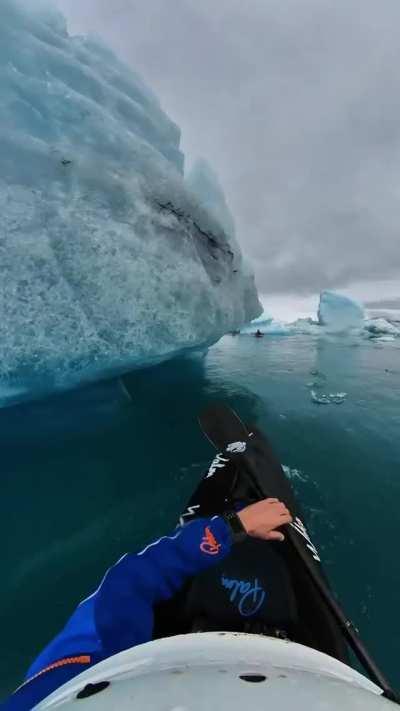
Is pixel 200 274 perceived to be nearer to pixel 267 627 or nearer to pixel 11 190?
pixel 11 190

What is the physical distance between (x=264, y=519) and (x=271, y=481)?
154 cm

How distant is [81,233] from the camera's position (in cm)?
445

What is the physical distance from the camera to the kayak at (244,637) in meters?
0.60

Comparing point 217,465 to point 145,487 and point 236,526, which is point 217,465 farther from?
point 236,526

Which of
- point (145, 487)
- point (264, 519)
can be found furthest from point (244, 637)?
point (145, 487)

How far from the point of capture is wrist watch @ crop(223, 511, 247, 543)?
1.41 m

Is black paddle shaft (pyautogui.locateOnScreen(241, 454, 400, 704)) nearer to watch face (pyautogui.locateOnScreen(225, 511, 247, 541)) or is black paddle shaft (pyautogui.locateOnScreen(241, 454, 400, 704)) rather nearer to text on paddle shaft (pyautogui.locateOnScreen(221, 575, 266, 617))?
text on paddle shaft (pyautogui.locateOnScreen(221, 575, 266, 617))

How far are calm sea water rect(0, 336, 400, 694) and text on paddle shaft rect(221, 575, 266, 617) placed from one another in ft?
3.33

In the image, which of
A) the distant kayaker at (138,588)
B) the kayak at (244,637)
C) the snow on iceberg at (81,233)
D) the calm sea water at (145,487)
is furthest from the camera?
the snow on iceberg at (81,233)

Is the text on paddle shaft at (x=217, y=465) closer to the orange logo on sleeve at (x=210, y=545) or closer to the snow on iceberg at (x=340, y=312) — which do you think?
the orange logo on sleeve at (x=210, y=545)

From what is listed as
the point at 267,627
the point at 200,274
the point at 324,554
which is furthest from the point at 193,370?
the point at 267,627

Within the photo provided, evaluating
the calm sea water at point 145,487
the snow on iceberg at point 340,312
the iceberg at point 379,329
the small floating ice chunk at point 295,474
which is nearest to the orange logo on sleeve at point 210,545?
the calm sea water at point 145,487

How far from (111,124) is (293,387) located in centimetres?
629

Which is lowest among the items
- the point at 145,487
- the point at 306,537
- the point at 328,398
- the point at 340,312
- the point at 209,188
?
the point at 145,487
